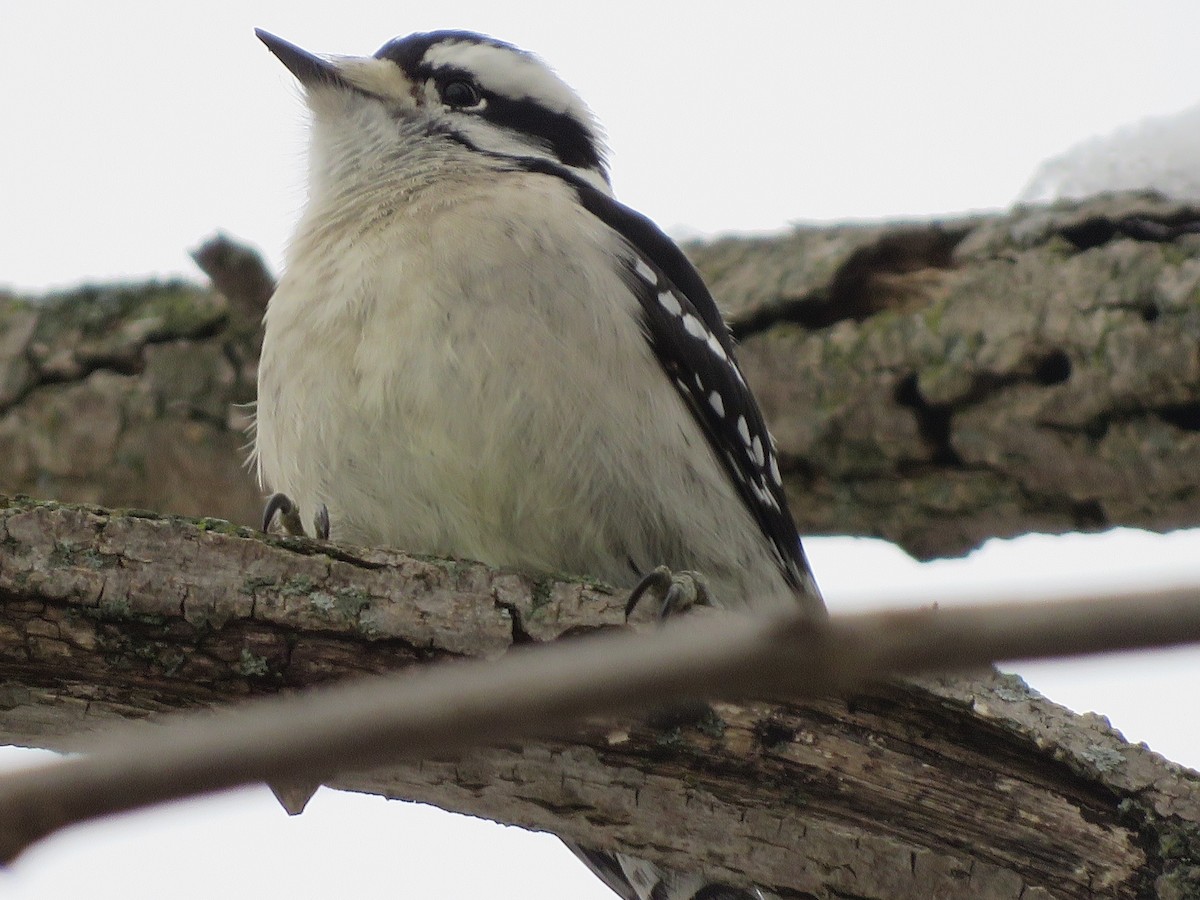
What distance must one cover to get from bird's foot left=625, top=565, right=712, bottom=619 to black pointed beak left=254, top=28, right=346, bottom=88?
242cm

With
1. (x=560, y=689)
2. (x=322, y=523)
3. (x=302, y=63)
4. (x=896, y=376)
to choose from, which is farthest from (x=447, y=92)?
(x=560, y=689)

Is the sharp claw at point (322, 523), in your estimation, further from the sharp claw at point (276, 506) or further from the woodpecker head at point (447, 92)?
the woodpecker head at point (447, 92)

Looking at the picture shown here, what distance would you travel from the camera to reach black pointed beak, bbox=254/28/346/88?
480cm

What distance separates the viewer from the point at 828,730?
293cm

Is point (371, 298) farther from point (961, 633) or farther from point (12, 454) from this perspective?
point (961, 633)

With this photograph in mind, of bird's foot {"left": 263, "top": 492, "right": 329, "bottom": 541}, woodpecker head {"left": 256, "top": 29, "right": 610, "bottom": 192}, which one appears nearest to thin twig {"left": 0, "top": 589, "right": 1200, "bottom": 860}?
bird's foot {"left": 263, "top": 492, "right": 329, "bottom": 541}

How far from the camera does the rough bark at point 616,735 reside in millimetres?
2795

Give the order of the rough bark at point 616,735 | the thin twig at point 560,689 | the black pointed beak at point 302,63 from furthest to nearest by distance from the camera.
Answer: the black pointed beak at point 302,63 → the rough bark at point 616,735 → the thin twig at point 560,689

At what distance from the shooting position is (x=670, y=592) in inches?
126

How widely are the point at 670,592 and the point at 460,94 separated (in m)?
2.48

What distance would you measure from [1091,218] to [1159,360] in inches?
27.9

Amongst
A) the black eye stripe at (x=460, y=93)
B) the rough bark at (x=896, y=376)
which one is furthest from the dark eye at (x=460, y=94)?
the rough bark at (x=896, y=376)

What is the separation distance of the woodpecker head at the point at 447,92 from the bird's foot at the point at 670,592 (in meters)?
2.01

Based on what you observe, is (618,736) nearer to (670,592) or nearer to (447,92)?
(670,592)
